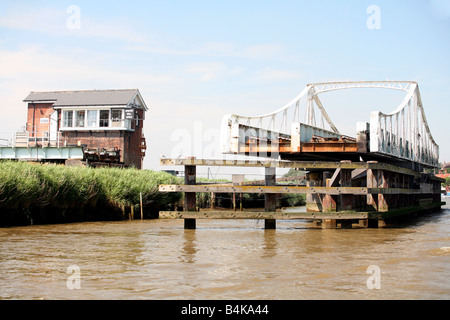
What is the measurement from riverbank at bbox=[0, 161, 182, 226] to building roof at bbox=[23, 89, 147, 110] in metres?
19.9

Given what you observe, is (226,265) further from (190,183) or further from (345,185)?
(345,185)

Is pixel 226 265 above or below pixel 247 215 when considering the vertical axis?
below

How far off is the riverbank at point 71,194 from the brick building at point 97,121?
17662 mm

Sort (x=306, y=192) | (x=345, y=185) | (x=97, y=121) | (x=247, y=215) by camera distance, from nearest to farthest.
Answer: (x=306, y=192)
(x=247, y=215)
(x=345, y=185)
(x=97, y=121)

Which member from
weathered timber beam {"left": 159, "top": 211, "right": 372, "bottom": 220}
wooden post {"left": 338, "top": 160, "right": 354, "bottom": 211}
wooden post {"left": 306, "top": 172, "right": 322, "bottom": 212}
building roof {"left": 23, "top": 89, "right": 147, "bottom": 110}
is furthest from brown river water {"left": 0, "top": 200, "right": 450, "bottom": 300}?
building roof {"left": 23, "top": 89, "right": 147, "bottom": 110}

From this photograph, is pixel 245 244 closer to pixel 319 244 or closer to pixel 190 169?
pixel 319 244

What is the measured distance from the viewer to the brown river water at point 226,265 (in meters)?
7.24

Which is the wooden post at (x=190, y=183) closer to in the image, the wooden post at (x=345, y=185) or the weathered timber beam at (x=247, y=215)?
the weathered timber beam at (x=247, y=215)

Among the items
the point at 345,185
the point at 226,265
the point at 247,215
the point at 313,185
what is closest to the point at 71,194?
the point at 247,215

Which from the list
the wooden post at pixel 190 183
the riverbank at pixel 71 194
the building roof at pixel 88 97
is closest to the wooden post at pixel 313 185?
the wooden post at pixel 190 183

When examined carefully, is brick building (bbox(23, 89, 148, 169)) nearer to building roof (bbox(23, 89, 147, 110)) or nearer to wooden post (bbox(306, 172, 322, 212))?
building roof (bbox(23, 89, 147, 110))

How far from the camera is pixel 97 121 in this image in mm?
44719

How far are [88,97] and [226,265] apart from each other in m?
39.8
